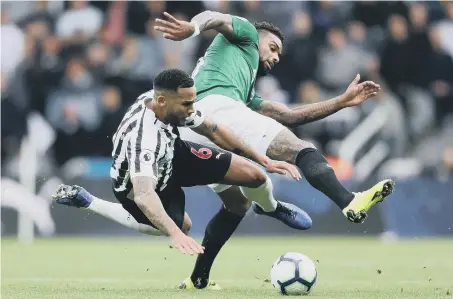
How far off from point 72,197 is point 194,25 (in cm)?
225

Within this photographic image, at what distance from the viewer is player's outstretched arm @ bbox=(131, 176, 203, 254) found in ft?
25.5

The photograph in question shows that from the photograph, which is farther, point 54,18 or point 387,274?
point 54,18

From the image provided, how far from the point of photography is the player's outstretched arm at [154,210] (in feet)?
25.5

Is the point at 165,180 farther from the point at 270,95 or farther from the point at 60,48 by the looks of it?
the point at 60,48

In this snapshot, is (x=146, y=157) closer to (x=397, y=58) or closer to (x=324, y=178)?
(x=324, y=178)

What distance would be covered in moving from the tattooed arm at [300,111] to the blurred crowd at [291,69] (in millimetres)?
7007

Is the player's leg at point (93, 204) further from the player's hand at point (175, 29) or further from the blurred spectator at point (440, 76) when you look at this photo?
the blurred spectator at point (440, 76)

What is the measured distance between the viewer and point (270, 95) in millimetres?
17500

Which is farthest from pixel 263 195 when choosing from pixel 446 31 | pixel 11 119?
pixel 446 31

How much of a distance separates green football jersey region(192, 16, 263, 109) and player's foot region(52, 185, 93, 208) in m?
1.53

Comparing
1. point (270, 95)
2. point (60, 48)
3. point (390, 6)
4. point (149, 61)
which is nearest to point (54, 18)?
point (60, 48)

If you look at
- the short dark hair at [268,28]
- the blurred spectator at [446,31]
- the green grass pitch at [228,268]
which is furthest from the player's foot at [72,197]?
the blurred spectator at [446,31]

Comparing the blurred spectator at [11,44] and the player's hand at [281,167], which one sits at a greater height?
the blurred spectator at [11,44]

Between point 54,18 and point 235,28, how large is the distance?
10107 mm
